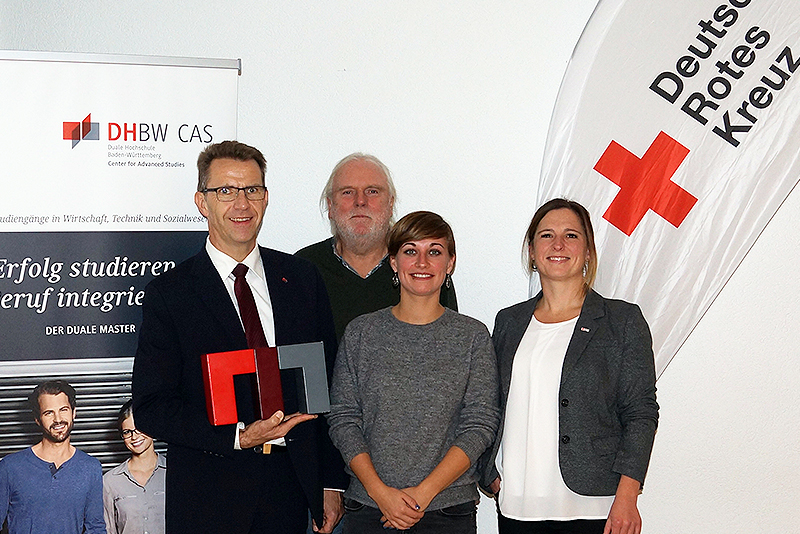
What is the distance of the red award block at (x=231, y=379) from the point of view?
5.35ft

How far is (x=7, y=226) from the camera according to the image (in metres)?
2.13

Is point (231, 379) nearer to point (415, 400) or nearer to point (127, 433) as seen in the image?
point (415, 400)

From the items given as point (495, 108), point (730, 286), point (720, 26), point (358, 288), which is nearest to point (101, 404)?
point (358, 288)

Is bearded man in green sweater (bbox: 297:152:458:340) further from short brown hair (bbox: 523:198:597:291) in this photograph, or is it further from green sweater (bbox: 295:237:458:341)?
short brown hair (bbox: 523:198:597:291)

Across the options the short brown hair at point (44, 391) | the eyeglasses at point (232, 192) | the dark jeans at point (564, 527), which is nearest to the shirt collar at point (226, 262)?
the eyeglasses at point (232, 192)

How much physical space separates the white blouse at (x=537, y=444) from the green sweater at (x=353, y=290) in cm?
38

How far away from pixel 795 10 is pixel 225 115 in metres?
1.98

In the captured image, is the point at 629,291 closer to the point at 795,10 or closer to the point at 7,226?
the point at 795,10

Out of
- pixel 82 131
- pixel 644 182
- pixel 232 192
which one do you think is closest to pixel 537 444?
pixel 232 192

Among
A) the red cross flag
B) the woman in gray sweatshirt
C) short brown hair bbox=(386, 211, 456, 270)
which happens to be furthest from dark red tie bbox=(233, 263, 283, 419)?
the red cross flag

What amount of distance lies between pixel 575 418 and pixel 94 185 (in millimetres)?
1551

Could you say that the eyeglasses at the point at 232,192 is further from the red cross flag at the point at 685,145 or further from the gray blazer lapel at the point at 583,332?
the red cross flag at the point at 685,145

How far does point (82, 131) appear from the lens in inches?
84.9

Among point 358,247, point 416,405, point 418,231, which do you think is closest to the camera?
point 416,405
